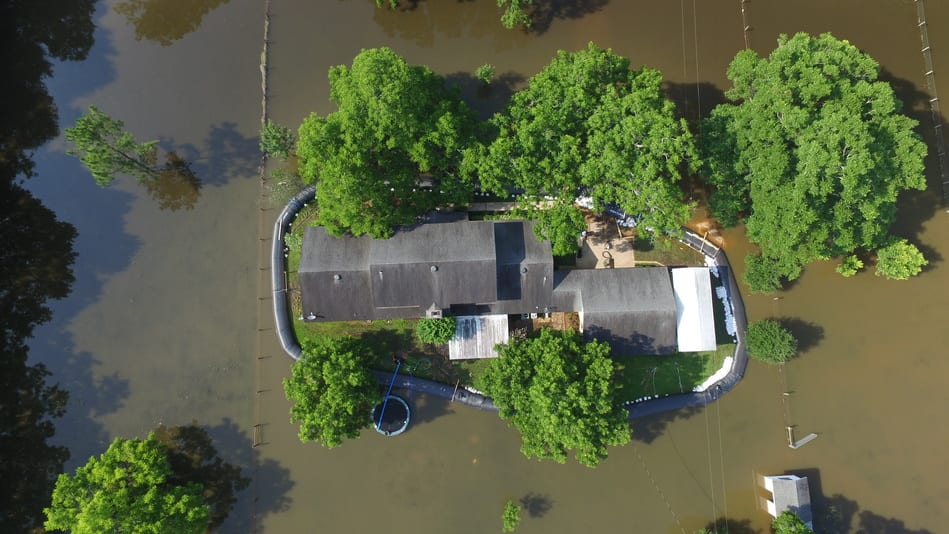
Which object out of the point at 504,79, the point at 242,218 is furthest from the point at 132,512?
the point at 504,79

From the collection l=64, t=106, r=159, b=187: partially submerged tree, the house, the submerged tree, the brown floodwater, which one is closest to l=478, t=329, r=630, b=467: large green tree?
the house

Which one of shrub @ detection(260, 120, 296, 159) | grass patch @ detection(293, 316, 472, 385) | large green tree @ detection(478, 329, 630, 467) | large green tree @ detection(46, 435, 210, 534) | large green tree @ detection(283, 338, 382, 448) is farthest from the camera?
grass patch @ detection(293, 316, 472, 385)

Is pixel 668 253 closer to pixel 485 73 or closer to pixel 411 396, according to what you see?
pixel 485 73

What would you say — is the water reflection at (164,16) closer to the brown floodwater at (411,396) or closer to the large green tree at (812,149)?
the brown floodwater at (411,396)

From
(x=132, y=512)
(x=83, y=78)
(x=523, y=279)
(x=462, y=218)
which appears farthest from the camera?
(x=83, y=78)

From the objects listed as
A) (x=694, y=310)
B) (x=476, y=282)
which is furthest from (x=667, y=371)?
(x=476, y=282)

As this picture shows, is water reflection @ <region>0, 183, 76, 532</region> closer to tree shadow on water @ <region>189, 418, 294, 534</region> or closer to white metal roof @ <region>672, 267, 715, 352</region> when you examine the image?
tree shadow on water @ <region>189, 418, 294, 534</region>

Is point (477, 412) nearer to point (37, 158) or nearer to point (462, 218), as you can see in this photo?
point (462, 218)
